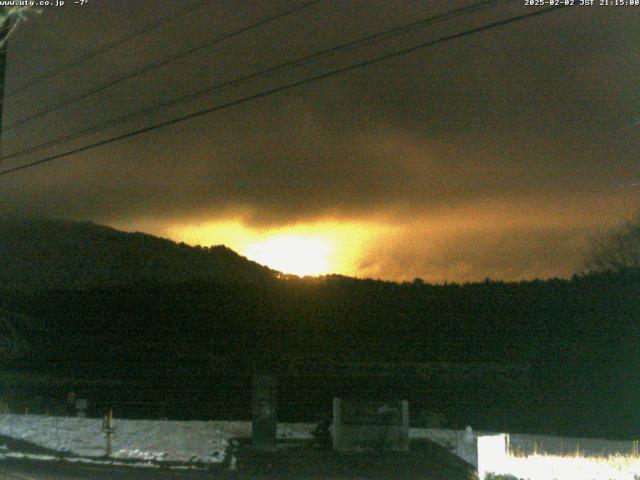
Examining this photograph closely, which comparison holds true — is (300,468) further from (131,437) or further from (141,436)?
(131,437)

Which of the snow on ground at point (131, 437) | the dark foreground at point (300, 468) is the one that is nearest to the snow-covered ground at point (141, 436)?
the snow on ground at point (131, 437)

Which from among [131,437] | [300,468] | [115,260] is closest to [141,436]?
[131,437]

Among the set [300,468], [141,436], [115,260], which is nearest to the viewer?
[300,468]

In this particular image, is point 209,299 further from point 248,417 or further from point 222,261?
point 222,261

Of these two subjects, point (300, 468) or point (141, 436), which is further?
point (141, 436)

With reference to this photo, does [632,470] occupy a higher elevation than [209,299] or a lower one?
lower

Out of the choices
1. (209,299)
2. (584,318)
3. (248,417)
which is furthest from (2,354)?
(209,299)

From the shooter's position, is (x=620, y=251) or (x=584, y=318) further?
(x=620, y=251)

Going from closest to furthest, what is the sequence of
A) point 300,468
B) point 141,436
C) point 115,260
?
point 300,468 < point 141,436 < point 115,260

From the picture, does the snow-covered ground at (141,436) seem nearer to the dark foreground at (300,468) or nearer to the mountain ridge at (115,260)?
the dark foreground at (300,468)
